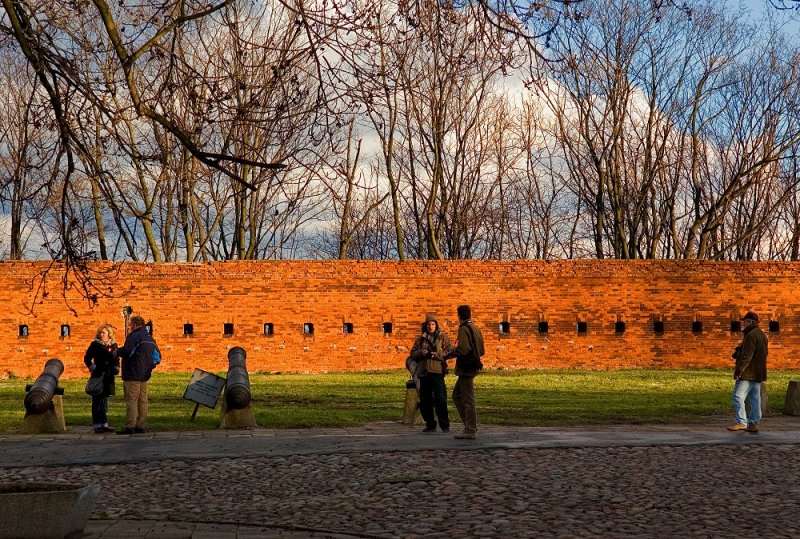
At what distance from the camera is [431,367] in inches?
548

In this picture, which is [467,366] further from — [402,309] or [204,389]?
[402,309]

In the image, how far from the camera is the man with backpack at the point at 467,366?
13109mm

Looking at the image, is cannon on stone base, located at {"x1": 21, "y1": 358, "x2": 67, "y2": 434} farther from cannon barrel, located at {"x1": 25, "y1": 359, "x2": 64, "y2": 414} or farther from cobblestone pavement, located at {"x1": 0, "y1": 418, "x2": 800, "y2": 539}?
cobblestone pavement, located at {"x1": 0, "y1": 418, "x2": 800, "y2": 539}

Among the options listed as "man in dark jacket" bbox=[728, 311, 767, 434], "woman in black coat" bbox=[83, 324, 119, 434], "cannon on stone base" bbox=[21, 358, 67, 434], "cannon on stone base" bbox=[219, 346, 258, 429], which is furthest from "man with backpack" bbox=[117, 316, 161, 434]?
"man in dark jacket" bbox=[728, 311, 767, 434]

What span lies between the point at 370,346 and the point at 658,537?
20799 millimetres

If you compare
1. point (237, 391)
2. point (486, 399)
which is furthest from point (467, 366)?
point (486, 399)

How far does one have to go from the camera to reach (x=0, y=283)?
2719 centimetres

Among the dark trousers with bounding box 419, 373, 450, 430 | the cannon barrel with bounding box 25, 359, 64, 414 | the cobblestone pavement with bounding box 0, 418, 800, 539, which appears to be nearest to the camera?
the cobblestone pavement with bounding box 0, 418, 800, 539

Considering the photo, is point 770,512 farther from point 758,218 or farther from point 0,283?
point 758,218

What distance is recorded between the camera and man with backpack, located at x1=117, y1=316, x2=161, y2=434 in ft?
47.0

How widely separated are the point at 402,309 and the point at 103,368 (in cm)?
1402

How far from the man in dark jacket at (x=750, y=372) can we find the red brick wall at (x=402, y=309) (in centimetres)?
1371

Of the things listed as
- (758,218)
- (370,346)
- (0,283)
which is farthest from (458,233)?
(0,283)

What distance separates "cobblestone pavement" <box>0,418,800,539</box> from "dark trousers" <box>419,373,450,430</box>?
1069 millimetres
